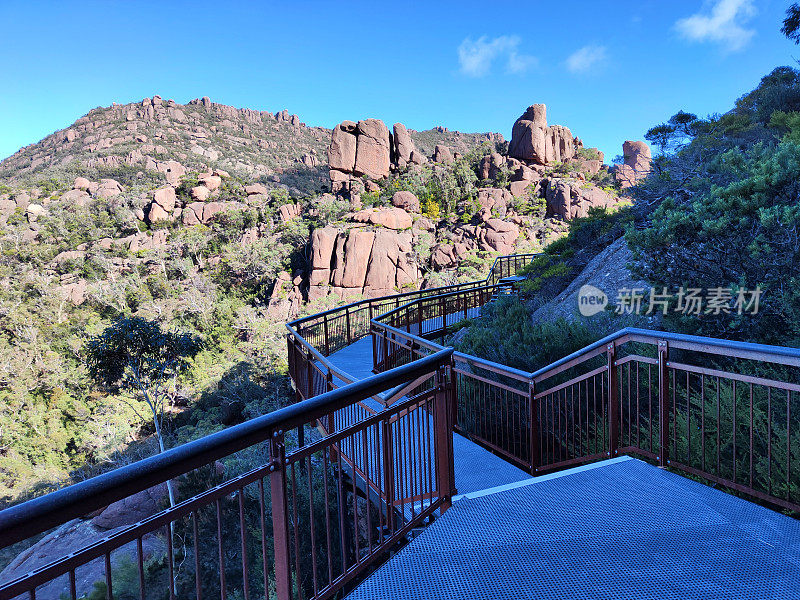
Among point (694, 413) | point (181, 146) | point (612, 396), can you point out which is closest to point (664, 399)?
point (612, 396)

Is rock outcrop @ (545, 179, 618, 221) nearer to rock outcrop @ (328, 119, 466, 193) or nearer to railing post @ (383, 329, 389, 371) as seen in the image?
rock outcrop @ (328, 119, 466, 193)

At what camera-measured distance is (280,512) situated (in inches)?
73.0

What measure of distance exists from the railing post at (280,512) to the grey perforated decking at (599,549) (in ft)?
1.52

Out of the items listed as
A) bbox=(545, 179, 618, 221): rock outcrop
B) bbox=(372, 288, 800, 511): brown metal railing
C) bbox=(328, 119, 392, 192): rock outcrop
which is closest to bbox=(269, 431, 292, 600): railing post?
bbox=(372, 288, 800, 511): brown metal railing

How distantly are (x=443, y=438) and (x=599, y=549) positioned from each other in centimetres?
104

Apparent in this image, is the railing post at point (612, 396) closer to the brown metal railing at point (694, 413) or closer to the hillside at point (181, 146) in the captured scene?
the brown metal railing at point (694, 413)

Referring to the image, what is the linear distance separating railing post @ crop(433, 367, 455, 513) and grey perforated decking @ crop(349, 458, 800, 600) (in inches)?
5.7

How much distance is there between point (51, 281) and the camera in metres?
37.5

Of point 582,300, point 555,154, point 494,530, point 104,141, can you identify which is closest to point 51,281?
point 582,300

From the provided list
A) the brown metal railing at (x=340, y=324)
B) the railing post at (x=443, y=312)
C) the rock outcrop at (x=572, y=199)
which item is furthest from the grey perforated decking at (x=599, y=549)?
the rock outcrop at (x=572, y=199)

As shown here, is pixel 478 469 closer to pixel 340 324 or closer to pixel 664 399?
pixel 664 399

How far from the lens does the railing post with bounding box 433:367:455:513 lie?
2.87 m

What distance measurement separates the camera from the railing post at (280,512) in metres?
1.82

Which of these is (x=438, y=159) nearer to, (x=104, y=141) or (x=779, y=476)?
(x=779, y=476)
